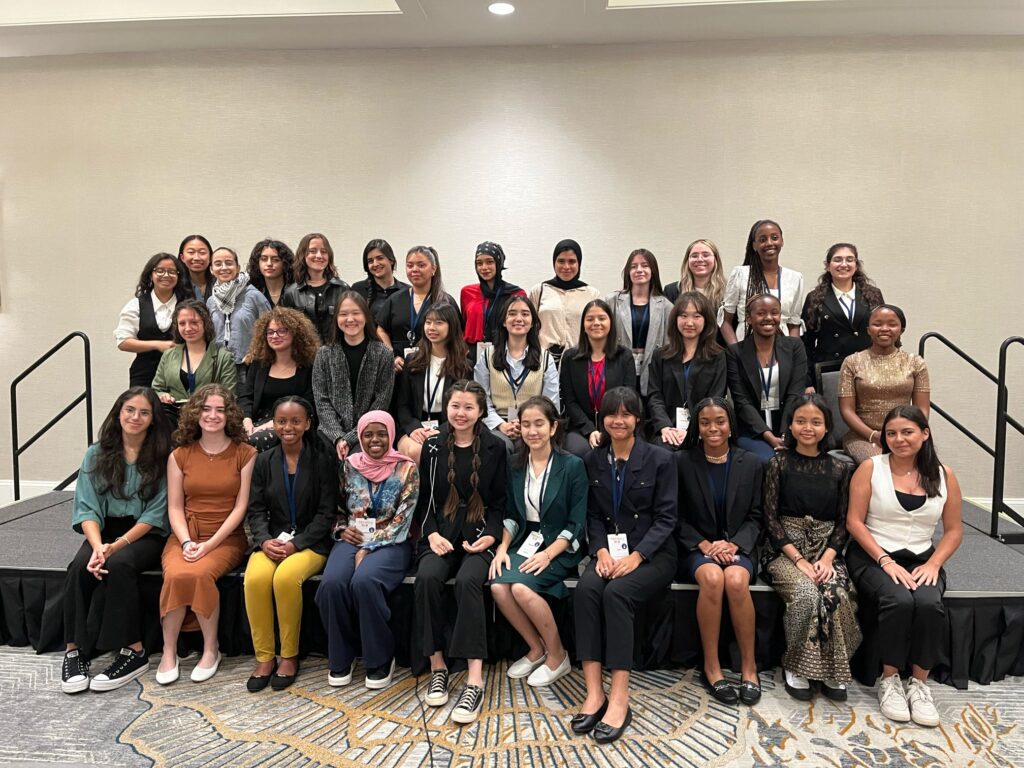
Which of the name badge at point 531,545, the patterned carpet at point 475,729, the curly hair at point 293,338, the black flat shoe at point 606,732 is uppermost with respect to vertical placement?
the curly hair at point 293,338

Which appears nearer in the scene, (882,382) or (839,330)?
(882,382)

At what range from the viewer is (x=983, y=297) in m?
5.27

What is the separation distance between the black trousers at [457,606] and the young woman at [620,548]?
0.40 m

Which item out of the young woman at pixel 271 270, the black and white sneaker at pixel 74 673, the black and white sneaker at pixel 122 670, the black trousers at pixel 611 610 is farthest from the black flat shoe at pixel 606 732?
the young woman at pixel 271 270

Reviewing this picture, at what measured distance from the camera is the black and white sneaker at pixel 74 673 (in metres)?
2.96

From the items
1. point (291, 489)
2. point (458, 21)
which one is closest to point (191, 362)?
point (291, 489)

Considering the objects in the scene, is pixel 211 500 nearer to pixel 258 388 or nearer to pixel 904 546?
pixel 258 388

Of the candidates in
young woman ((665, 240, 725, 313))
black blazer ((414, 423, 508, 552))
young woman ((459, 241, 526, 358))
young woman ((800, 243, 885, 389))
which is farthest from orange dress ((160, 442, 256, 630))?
young woman ((800, 243, 885, 389))

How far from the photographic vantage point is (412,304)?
14.1 ft

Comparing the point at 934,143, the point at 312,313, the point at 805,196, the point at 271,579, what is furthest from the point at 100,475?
the point at 934,143

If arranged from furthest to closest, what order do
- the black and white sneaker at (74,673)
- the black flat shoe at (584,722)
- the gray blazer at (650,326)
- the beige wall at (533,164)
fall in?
the beige wall at (533,164)
the gray blazer at (650,326)
the black and white sneaker at (74,673)
the black flat shoe at (584,722)

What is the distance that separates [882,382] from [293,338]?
10.2 ft

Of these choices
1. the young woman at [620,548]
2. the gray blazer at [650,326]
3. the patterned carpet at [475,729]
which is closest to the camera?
the patterned carpet at [475,729]

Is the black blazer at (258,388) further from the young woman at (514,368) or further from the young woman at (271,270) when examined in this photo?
the young woman at (514,368)
